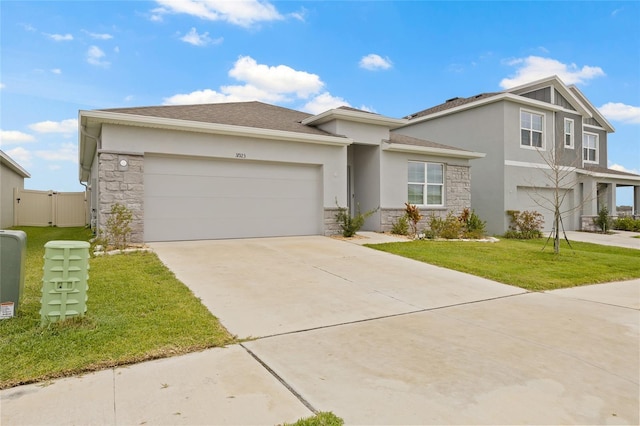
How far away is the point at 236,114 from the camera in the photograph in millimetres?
13203

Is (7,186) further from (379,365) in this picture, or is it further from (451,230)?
(379,365)

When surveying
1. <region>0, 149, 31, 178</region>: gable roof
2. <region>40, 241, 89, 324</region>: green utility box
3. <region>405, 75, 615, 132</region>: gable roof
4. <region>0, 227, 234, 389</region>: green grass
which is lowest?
<region>0, 227, 234, 389</region>: green grass

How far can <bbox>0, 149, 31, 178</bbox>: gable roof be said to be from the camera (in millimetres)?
16656

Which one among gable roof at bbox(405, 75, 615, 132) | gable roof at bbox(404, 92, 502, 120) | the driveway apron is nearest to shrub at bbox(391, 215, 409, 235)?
the driveway apron

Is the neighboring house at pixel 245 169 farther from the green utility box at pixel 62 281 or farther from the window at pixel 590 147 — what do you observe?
the window at pixel 590 147

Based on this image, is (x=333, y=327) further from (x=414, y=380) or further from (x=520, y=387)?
(x=520, y=387)

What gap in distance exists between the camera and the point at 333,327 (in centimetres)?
464

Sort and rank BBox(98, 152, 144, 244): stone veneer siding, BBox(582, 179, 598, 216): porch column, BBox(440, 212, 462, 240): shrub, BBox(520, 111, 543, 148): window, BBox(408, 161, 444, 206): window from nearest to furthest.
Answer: BBox(98, 152, 144, 244): stone veneer siding, BBox(440, 212, 462, 240): shrub, BBox(408, 161, 444, 206): window, BBox(520, 111, 543, 148): window, BBox(582, 179, 598, 216): porch column

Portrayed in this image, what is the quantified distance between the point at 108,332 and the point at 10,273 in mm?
1496

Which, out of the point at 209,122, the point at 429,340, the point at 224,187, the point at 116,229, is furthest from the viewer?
the point at 224,187

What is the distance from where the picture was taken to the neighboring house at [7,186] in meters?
16.9

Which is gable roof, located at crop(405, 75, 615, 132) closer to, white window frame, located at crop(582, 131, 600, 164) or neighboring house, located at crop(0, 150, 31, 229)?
white window frame, located at crop(582, 131, 600, 164)

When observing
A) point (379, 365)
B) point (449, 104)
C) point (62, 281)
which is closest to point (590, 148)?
point (449, 104)

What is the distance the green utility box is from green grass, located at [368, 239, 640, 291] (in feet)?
23.3
